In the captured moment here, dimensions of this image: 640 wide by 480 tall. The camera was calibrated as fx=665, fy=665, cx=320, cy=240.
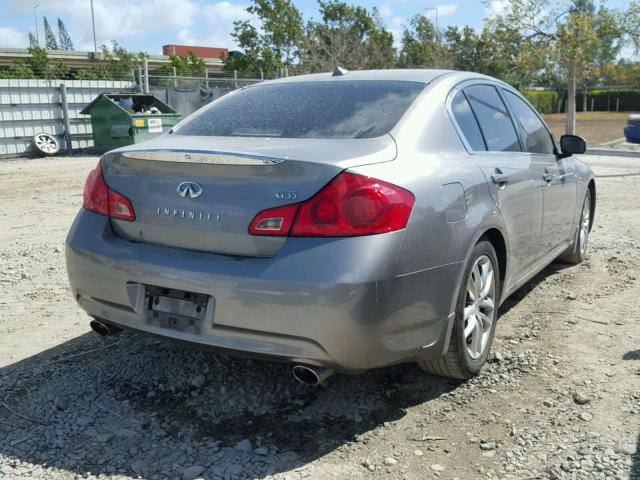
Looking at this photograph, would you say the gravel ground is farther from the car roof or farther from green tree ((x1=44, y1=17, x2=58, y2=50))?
green tree ((x1=44, y1=17, x2=58, y2=50))

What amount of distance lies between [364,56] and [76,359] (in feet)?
124

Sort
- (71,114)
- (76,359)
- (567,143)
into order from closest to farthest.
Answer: (76,359) → (567,143) → (71,114)

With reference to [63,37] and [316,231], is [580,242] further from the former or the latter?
[63,37]

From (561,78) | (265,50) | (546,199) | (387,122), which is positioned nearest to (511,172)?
(546,199)

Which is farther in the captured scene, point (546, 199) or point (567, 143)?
point (567, 143)

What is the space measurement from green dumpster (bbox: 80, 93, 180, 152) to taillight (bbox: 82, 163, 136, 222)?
14.5 meters

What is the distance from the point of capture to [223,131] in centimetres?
351

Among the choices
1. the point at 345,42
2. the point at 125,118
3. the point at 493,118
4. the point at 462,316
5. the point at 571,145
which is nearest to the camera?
the point at 462,316

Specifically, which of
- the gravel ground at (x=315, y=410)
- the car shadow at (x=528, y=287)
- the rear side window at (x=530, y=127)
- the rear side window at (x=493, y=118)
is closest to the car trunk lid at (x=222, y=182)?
the gravel ground at (x=315, y=410)

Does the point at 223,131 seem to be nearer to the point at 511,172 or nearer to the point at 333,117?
the point at 333,117

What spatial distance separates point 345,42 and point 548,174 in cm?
3458

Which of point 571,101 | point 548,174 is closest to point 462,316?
point 548,174

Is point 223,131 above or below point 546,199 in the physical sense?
above

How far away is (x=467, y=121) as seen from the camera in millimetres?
3703
